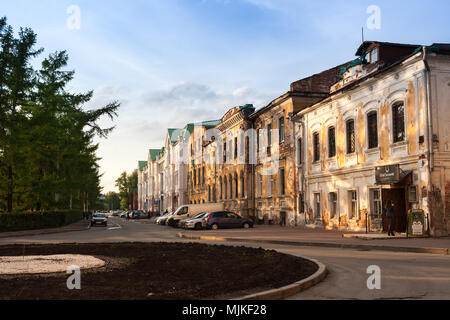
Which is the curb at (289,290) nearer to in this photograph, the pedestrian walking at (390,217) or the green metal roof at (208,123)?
the pedestrian walking at (390,217)

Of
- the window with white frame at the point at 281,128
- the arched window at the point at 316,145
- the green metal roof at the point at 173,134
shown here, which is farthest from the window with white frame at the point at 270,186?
the green metal roof at the point at 173,134

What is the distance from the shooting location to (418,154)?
22.3m

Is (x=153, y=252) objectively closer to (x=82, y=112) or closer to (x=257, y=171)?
(x=257, y=171)

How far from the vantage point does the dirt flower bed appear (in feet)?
26.3

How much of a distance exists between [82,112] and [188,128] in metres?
30.2

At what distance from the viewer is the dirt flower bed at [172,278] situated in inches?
316

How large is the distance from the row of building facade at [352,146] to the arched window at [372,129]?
6 cm

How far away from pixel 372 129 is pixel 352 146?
7.90ft

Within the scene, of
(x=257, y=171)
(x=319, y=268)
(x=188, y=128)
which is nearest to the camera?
(x=319, y=268)

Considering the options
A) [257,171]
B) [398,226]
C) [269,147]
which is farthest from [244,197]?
[398,226]

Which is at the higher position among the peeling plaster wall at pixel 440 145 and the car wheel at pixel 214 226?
the peeling plaster wall at pixel 440 145

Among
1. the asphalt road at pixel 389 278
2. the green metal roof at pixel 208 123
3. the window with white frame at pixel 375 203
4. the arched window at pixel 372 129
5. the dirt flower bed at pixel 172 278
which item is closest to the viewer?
the dirt flower bed at pixel 172 278

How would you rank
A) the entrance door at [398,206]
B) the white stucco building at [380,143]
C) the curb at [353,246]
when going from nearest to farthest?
the curb at [353,246], the white stucco building at [380,143], the entrance door at [398,206]

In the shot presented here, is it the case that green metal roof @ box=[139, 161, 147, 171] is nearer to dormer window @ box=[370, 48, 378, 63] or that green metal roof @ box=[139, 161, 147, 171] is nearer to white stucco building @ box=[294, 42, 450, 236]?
white stucco building @ box=[294, 42, 450, 236]
